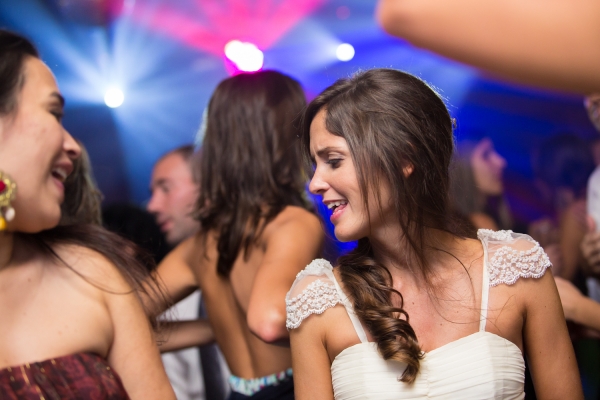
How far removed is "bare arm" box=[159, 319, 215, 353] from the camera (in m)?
2.45

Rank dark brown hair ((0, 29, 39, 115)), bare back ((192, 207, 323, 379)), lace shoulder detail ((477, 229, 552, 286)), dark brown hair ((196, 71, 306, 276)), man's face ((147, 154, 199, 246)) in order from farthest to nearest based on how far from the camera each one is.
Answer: man's face ((147, 154, 199, 246)) → dark brown hair ((196, 71, 306, 276)) → bare back ((192, 207, 323, 379)) → lace shoulder detail ((477, 229, 552, 286)) → dark brown hair ((0, 29, 39, 115))

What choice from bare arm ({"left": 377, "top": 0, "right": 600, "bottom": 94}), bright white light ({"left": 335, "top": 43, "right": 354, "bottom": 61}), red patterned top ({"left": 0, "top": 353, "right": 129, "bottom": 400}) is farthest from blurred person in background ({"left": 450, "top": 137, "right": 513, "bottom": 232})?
bare arm ({"left": 377, "top": 0, "right": 600, "bottom": 94})

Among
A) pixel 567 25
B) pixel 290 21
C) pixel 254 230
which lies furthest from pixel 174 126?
pixel 567 25

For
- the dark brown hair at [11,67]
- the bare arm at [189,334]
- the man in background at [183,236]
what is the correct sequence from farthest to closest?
the man in background at [183,236]
the bare arm at [189,334]
the dark brown hair at [11,67]

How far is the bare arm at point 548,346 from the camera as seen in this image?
170 centimetres

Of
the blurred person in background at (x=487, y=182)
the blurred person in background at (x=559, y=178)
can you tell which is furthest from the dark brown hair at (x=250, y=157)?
the blurred person in background at (x=559, y=178)

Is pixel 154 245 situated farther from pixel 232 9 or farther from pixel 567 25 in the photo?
pixel 567 25

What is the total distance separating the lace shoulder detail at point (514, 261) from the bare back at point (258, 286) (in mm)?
634

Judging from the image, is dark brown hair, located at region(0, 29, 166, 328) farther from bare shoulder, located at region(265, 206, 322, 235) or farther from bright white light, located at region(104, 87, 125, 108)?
bright white light, located at region(104, 87, 125, 108)

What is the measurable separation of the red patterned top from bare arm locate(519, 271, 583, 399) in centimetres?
108

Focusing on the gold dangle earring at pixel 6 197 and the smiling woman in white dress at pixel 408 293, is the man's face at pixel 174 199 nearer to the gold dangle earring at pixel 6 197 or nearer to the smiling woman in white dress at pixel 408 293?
the smiling woman in white dress at pixel 408 293

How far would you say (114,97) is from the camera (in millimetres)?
4598

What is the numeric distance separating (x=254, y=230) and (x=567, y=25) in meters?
1.89

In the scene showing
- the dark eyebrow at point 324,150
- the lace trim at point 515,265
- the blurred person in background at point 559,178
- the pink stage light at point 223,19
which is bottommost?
the lace trim at point 515,265
